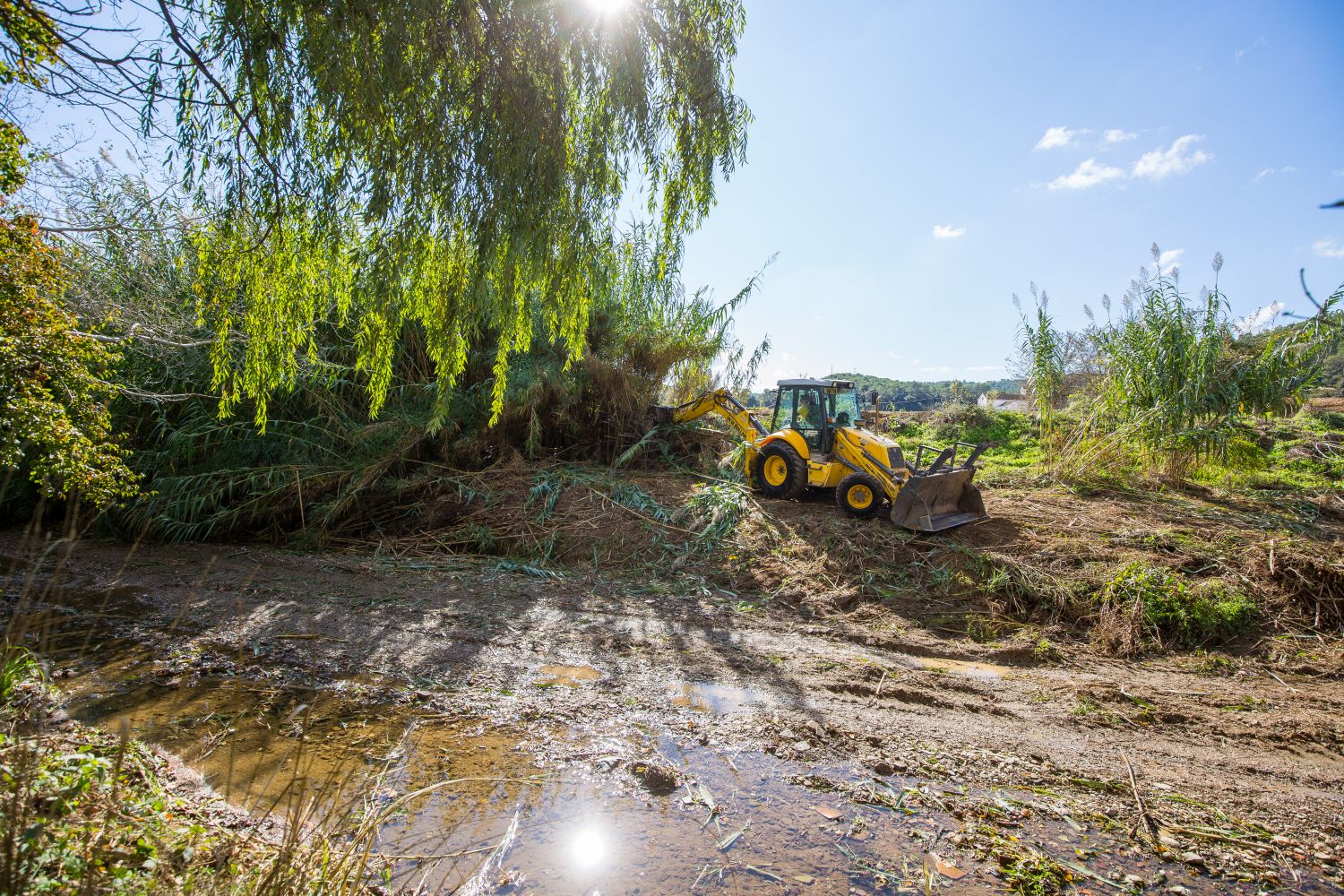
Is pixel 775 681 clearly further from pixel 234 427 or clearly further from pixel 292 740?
pixel 234 427

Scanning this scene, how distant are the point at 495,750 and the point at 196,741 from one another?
1.41 m

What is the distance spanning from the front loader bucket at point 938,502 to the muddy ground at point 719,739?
6.48 feet

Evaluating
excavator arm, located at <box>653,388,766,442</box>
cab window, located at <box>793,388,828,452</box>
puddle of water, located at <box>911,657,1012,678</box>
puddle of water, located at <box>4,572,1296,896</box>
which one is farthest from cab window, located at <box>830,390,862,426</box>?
puddle of water, located at <box>4,572,1296,896</box>

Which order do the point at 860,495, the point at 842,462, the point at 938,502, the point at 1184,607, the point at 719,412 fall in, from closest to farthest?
the point at 1184,607 → the point at 938,502 → the point at 860,495 → the point at 842,462 → the point at 719,412

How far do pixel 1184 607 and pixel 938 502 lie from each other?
2.82m

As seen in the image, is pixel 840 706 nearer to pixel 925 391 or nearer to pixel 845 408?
pixel 845 408

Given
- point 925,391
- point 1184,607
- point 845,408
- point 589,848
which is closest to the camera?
point 589,848

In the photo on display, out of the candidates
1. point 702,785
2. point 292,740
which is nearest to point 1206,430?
point 702,785

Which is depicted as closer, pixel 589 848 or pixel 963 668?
pixel 589 848

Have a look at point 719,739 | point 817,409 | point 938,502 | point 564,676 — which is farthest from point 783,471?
point 719,739

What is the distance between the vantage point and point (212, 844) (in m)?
2.23

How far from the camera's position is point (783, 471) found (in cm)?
893

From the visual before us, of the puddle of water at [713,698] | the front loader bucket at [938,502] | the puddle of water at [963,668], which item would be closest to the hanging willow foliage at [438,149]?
the puddle of water at [713,698]

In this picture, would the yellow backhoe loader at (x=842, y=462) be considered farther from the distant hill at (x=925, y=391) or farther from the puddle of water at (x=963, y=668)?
the distant hill at (x=925, y=391)
